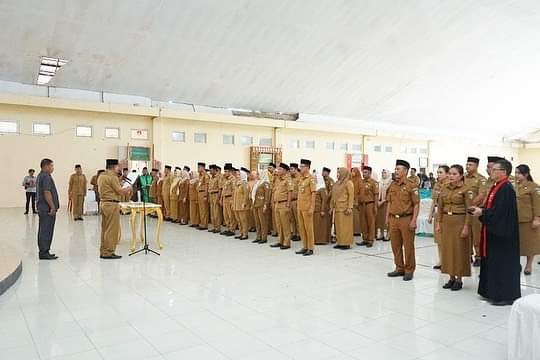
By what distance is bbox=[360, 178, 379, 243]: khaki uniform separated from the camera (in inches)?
289

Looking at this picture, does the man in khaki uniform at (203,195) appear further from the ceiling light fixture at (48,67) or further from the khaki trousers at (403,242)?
the ceiling light fixture at (48,67)

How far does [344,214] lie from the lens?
689cm

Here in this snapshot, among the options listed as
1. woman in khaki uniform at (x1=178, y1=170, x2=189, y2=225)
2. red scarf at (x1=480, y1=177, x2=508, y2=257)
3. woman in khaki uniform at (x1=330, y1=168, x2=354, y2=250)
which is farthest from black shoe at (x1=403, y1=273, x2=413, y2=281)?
woman in khaki uniform at (x1=178, y1=170, x2=189, y2=225)

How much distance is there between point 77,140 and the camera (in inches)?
542

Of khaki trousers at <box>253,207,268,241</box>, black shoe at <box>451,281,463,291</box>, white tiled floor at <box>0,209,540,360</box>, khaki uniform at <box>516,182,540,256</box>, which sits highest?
khaki uniform at <box>516,182,540,256</box>

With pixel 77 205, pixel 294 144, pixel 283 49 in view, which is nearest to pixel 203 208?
pixel 77 205

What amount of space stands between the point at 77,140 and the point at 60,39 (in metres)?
4.51

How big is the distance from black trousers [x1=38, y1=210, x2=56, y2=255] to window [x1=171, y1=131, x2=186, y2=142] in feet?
31.6

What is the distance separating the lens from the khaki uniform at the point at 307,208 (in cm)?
641

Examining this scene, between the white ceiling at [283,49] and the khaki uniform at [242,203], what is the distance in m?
4.50

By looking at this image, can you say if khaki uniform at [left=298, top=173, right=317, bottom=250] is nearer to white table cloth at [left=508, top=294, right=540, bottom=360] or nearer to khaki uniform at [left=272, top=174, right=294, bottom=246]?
khaki uniform at [left=272, top=174, right=294, bottom=246]

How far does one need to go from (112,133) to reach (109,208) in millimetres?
9072

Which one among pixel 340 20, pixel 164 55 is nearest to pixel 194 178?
pixel 164 55

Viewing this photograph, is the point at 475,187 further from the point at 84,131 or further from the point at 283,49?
the point at 84,131
